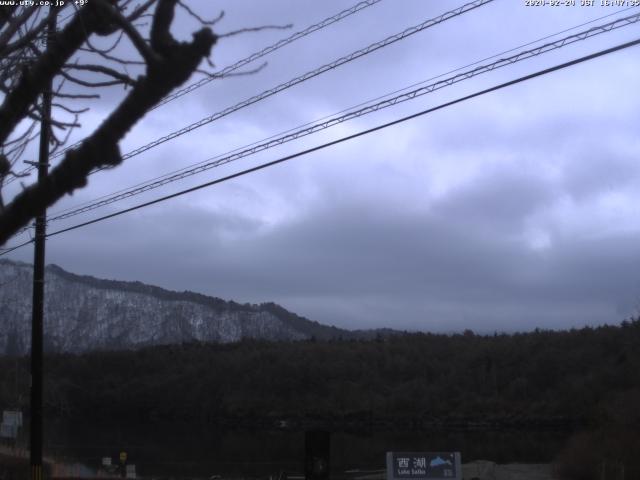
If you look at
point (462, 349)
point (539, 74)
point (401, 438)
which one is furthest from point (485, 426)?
point (539, 74)

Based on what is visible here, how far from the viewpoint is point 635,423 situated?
42.4 meters

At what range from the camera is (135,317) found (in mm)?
153625

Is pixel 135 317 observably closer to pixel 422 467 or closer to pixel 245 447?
pixel 245 447

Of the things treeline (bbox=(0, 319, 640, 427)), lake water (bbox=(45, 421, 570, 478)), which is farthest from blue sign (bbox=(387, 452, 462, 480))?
treeline (bbox=(0, 319, 640, 427))

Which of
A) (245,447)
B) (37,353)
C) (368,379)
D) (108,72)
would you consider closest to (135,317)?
(368,379)

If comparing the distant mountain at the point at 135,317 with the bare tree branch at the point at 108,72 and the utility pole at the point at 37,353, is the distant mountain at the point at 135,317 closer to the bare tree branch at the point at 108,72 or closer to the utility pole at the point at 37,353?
the utility pole at the point at 37,353

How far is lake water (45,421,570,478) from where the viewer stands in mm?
42719

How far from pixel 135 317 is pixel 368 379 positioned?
A: 67.0 meters

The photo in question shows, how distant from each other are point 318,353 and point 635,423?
62905 millimetres

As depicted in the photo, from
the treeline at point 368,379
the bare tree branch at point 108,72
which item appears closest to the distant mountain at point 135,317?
the treeline at point 368,379

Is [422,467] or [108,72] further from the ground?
[108,72]

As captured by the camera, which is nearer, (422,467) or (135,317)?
(422,467)

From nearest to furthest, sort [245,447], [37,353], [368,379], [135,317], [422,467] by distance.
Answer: [422,467] < [37,353] < [245,447] < [368,379] < [135,317]

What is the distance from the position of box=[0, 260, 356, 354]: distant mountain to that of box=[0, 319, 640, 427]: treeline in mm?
36683
